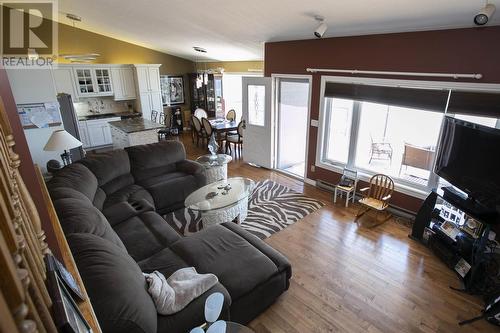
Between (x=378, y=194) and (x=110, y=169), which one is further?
(x=378, y=194)

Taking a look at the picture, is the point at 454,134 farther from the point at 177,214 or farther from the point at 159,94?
the point at 159,94

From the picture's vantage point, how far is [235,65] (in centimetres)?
790

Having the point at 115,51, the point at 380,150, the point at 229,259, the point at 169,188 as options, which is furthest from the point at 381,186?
the point at 115,51

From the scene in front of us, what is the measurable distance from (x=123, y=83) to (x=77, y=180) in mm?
5470

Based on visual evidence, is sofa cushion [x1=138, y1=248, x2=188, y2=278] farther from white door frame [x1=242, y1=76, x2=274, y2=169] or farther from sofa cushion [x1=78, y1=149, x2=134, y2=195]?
white door frame [x1=242, y1=76, x2=274, y2=169]

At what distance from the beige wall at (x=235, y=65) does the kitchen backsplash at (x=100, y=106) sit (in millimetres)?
2706

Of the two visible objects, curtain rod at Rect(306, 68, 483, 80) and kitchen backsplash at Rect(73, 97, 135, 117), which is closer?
curtain rod at Rect(306, 68, 483, 80)

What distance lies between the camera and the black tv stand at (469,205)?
8.68 feet

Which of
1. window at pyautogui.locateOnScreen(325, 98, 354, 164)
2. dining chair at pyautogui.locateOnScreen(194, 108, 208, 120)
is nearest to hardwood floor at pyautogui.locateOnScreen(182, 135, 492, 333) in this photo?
window at pyautogui.locateOnScreen(325, 98, 354, 164)

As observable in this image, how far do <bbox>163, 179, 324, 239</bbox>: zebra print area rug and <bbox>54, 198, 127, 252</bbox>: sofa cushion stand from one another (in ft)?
4.62

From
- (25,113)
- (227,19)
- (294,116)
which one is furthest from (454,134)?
(25,113)

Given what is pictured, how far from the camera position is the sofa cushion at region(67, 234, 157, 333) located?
4.79 feet

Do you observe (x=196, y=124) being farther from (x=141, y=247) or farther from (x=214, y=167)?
(x=141, y=247)

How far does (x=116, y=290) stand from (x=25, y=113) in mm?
3892
